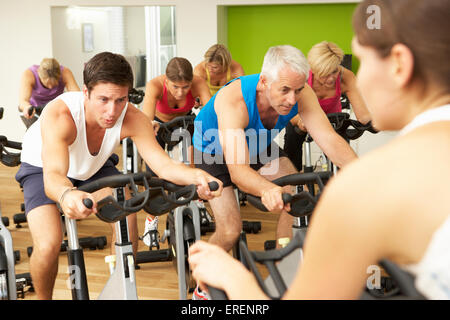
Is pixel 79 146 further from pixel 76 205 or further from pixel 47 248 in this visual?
pixel 76 205

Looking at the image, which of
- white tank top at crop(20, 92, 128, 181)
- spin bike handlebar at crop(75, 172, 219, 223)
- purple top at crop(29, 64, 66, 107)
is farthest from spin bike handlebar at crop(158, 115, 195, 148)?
purple top at crop(29, 64, 66, 107)

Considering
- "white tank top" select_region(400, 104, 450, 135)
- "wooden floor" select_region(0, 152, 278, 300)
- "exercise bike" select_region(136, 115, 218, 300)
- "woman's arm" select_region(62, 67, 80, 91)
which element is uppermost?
"white tank top" select_region(400, 104, 450, 135)

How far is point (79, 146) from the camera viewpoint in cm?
239

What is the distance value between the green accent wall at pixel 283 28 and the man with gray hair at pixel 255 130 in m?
3.85

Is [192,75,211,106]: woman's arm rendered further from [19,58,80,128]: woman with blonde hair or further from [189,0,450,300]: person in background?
[189,0,450,300]: person in background

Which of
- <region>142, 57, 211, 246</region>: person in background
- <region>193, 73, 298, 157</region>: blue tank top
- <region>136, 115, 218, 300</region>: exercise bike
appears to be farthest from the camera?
<region>142, 57, 211, 246</region>: person in background

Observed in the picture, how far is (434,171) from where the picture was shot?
68 cm

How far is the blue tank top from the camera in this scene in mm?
2498

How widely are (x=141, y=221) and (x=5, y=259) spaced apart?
2.05 meters

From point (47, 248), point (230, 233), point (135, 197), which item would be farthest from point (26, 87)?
point (135, 197)

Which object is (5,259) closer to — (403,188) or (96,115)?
(96,115)

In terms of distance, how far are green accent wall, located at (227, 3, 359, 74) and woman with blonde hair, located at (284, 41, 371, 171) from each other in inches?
93.9

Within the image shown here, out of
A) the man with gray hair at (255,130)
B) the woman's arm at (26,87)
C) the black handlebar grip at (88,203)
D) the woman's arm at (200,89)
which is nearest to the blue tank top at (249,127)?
the man with gray hair at (255,130)
